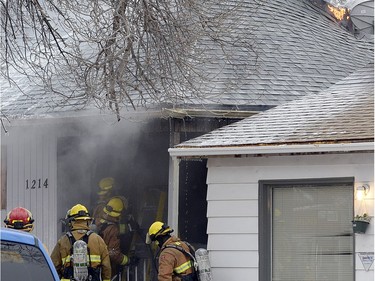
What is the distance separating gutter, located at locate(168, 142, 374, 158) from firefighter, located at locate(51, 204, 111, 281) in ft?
4.44

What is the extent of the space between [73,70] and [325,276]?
3624mm

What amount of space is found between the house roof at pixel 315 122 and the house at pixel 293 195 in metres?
0.02

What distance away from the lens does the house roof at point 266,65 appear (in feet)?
48.3

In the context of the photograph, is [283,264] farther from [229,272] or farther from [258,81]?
[258,81]

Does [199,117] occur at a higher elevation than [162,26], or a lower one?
lower

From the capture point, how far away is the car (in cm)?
684

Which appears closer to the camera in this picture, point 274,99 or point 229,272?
point 229,272

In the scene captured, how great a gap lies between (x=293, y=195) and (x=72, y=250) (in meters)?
2.67

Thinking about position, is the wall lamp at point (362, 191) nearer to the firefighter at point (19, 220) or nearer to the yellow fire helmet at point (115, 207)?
the firefighter at point (19, 220)

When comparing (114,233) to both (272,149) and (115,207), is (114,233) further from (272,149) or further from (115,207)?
(272,149)

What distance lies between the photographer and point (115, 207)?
15.1m

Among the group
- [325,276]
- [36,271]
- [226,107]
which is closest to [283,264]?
[325,276]

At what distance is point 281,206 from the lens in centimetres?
1230

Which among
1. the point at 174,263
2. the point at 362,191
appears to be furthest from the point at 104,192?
the point at 362,191
